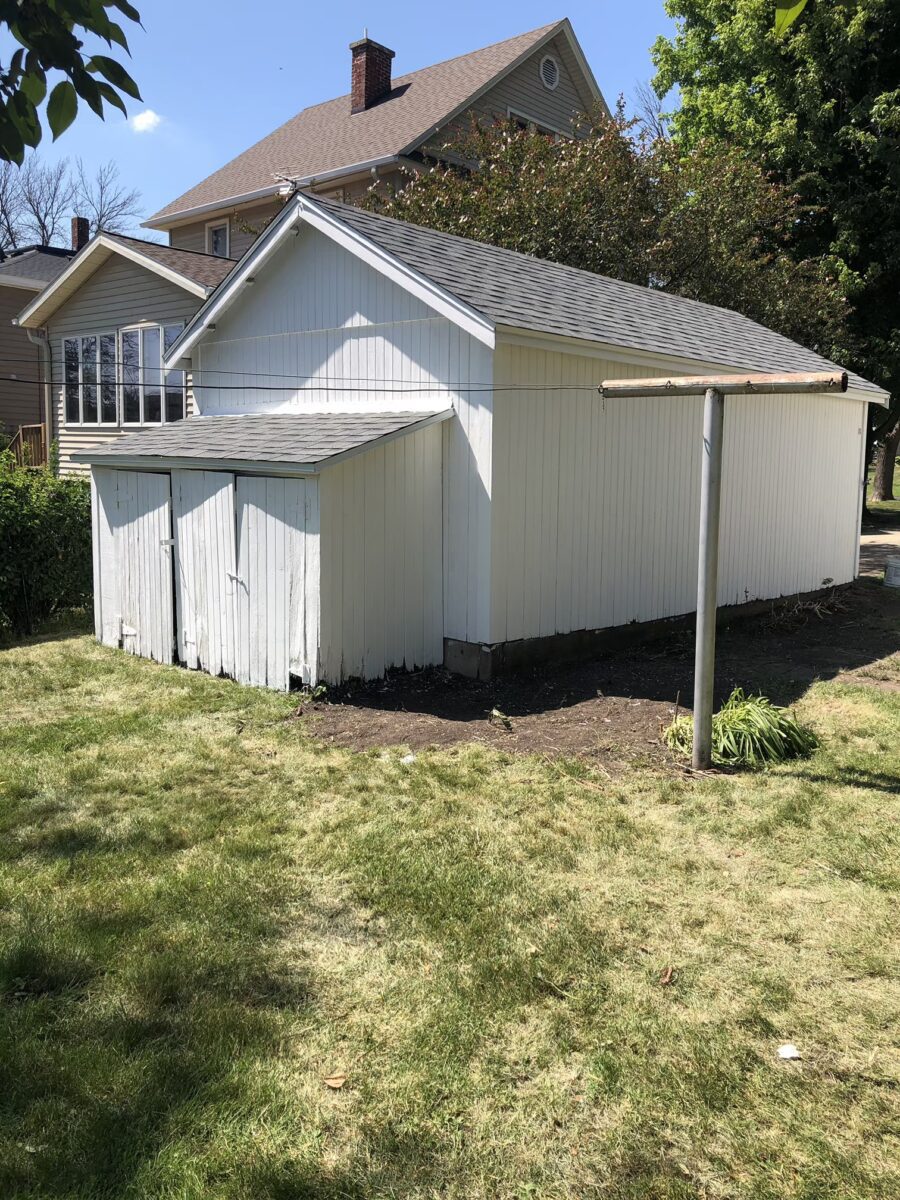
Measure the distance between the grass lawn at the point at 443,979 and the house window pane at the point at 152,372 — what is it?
36.6ft

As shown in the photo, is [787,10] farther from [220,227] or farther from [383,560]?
[220,227]

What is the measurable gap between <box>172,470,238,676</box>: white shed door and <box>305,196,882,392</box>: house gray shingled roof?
2.74 m

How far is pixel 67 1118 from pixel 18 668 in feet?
22.6

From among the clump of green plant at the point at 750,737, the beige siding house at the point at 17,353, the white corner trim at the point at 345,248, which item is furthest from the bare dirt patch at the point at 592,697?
the beige siding house at the point at 17,353

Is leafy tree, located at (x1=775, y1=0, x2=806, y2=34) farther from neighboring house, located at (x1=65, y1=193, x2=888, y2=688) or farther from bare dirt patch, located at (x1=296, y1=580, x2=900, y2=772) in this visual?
neighboring house, located at (x1=65, y1=193, x2=888, y2=688)

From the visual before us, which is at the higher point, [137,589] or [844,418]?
[844,418]

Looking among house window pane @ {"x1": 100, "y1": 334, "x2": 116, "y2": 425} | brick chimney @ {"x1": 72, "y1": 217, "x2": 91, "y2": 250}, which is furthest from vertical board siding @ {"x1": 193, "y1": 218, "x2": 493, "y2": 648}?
brick chimney @ {"x1": 72, "y1": 217, "x2": 91, "y2": 250}

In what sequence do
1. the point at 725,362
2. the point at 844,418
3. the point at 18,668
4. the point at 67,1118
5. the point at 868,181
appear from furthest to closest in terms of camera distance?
the point at 868,181 < the point at 844,418 < the point at 725,362 < the point at 18,668 < the point at 67,1118

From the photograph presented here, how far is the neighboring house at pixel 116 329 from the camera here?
15.8 meters

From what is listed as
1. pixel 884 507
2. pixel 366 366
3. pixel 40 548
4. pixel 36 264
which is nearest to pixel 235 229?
pixel 36 264

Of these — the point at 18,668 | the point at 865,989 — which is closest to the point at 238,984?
the point at 865,989

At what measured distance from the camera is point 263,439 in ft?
28.6

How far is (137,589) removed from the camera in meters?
9.60

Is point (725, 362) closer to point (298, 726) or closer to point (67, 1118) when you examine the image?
point (298, 726)
